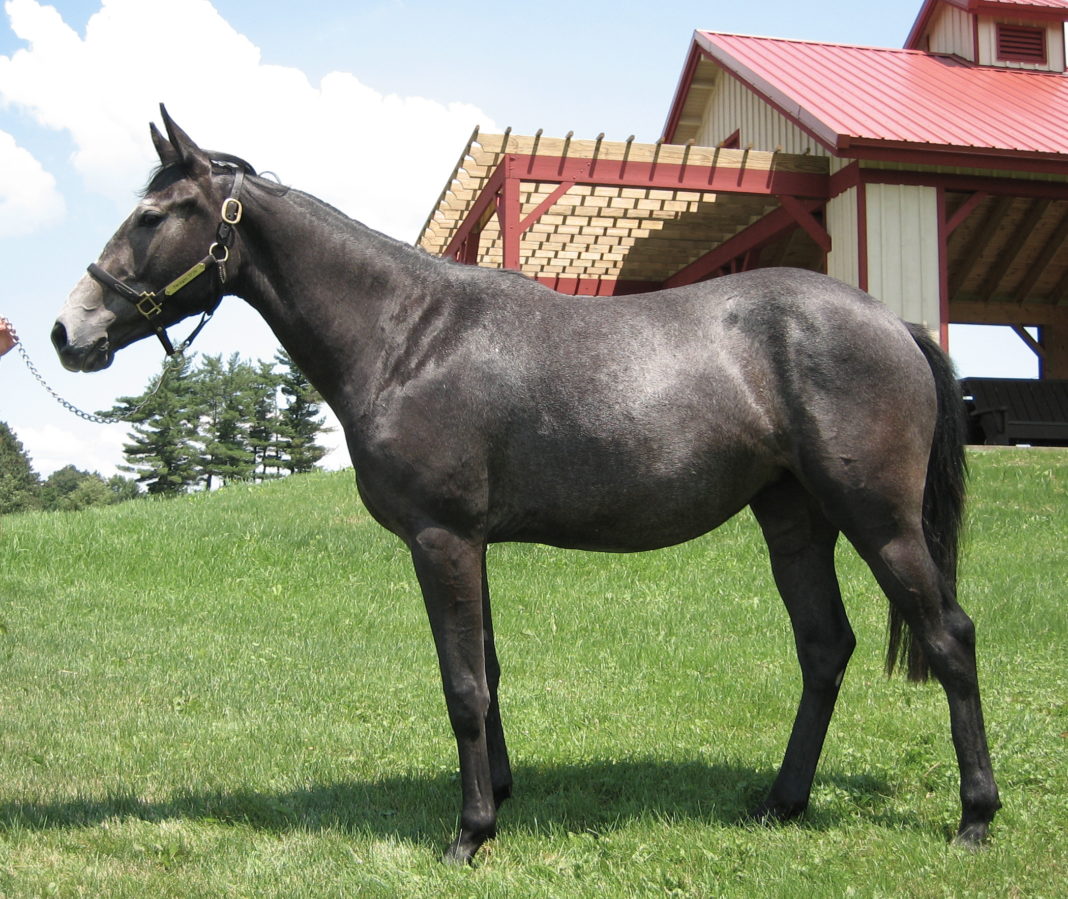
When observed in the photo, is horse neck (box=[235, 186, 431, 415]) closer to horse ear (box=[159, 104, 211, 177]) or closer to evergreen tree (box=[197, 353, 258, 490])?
horse ear (box=[159, 104, 211, 177])

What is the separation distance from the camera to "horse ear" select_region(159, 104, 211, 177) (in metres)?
3.91

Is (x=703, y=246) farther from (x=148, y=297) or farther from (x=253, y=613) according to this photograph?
(x=148, y=297)

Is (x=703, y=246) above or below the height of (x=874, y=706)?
above

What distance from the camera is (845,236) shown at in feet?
49.9

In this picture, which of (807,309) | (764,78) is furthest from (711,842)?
(764,78)

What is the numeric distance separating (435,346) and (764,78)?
14.9 metres

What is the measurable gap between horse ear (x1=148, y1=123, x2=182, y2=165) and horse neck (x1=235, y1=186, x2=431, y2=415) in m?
0.33

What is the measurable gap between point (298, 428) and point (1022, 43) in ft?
166

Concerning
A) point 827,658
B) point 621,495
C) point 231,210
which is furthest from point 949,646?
point 231,210

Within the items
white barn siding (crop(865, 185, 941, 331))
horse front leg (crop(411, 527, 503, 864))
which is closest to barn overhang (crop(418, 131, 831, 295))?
white barn siding (crop(865, 185, 941, 331))

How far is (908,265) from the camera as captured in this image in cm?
1496

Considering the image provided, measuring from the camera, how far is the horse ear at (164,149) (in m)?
3.99

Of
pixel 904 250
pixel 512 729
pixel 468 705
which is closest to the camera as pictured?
pixel 468 705

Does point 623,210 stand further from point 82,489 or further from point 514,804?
point 82,489
